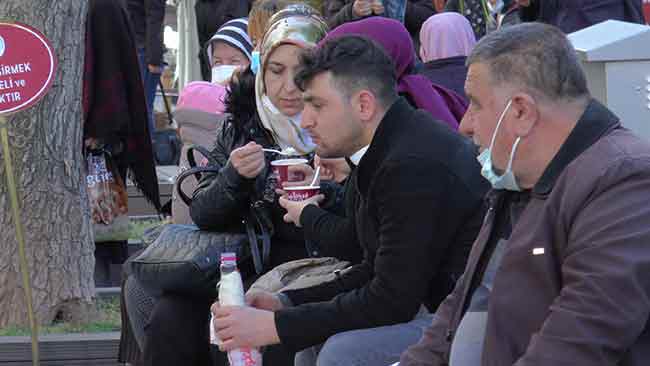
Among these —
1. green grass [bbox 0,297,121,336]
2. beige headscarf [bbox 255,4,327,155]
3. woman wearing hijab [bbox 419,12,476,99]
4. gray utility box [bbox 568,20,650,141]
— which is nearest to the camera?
gray utility box [bbox 568,20,650,141]

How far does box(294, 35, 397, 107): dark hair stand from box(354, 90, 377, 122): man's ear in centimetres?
2

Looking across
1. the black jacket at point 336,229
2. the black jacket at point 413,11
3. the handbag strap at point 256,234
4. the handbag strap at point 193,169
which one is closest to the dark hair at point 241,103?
the handbag strap at point 193,169

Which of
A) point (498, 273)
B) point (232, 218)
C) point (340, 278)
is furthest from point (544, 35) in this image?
point (232, 218)

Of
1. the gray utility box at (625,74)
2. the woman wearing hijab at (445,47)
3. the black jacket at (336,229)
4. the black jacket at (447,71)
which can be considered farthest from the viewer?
the woman wearing hijab at (445,47)

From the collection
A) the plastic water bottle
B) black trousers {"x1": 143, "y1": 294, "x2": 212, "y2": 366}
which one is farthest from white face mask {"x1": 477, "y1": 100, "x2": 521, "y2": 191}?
black trousers {"x1": 143, "y1": 294, "x2": 212, "y2": 366}

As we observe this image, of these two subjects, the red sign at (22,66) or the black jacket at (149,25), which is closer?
the red sign at (22,66)

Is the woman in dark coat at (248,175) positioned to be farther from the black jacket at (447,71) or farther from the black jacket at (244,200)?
the black jacket at (447,71)

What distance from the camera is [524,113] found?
9.00 ft

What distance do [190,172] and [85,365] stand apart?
4.87 ft

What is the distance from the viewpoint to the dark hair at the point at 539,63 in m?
2.73

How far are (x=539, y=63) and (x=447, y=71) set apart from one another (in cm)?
474

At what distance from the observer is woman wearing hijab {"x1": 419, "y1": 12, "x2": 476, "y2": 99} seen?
7.44 metres

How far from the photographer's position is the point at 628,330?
2.45 meters

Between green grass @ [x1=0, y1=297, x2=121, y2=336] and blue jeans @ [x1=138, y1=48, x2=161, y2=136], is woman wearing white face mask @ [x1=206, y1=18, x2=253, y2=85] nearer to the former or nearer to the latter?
green grass @ [x1=0, y1=297, x2=121, y2=336]
